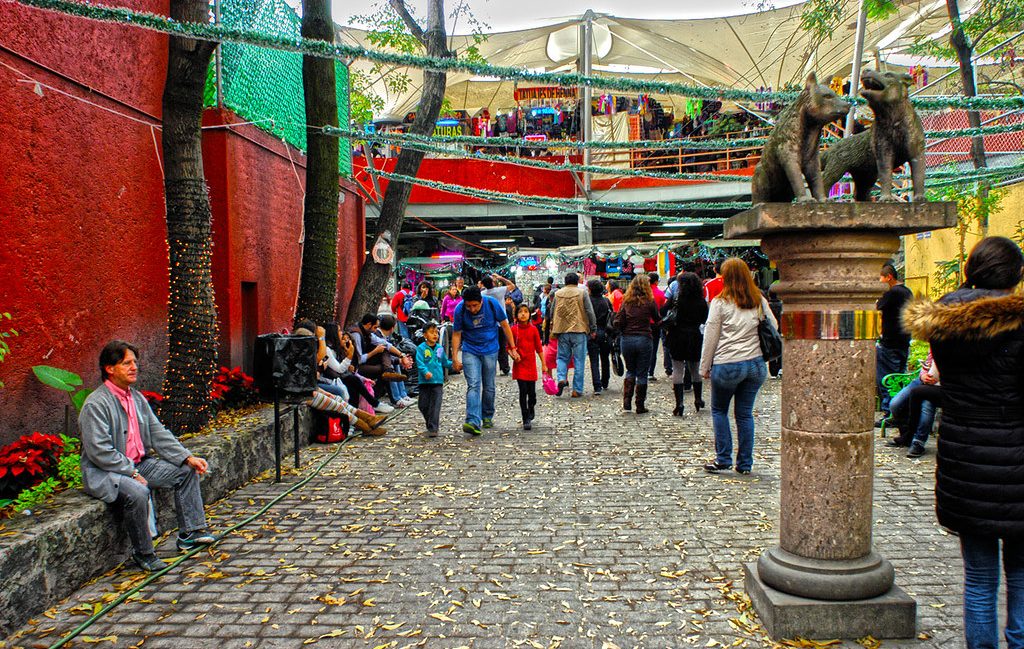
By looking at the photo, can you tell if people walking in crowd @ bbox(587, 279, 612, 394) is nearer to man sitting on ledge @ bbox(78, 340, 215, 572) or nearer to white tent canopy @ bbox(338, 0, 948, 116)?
man sitting on ledge @ bbox(78, 340, 215, 572)

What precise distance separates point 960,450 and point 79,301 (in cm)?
656

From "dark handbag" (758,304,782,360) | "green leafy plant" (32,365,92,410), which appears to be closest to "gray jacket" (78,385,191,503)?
"green leafy plant" (32,365,92,410)

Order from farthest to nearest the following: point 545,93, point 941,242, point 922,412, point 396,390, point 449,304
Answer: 1. point 545,93
2. point 449,304
3. point 941,242
4. point 396,390
5. point 922,412

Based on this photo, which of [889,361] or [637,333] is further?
[637,333]

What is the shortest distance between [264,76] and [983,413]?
973 centimetres

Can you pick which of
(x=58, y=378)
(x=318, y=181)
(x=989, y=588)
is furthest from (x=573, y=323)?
(x=989, y=588)

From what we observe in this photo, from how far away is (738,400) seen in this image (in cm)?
707

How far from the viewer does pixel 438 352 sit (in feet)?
30.5

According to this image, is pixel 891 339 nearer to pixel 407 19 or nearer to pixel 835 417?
pixel 835 417

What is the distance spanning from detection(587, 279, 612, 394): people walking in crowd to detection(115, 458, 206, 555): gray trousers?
26.4 ft

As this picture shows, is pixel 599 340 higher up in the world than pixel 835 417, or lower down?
lower down

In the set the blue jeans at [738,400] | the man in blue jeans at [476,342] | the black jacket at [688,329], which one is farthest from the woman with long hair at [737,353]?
the black jacket at [688,329]

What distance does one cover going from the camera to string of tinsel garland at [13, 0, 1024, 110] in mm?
4832

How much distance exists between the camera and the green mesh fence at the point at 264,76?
9.36 metres
